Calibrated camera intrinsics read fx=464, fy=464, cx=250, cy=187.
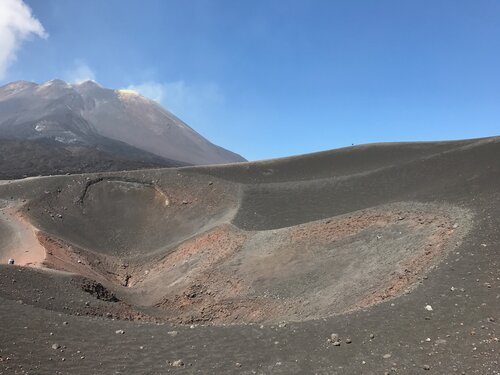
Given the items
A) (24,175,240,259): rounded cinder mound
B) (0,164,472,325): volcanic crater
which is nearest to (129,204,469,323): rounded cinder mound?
(0,164,472,325): volcanic crater

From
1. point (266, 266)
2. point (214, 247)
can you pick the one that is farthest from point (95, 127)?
point (266, 266)

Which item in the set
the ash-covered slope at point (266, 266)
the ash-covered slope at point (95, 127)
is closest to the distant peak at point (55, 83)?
the ash-covered slope at point (95, 127)

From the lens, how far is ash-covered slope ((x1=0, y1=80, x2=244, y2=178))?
302 feet

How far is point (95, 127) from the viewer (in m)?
131

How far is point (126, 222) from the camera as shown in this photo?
28.5 meters

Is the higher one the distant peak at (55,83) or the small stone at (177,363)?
the distant peak at (55,83)

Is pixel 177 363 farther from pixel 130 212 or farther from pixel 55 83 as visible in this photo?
pixel 55 83

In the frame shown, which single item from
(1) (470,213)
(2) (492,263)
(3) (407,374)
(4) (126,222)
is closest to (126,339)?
(3) (407,374)

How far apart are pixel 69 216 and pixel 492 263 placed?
22.8 meters

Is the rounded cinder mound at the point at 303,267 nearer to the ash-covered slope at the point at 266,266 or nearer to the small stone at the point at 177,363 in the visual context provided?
the ash-covered slope at the point at 266,266

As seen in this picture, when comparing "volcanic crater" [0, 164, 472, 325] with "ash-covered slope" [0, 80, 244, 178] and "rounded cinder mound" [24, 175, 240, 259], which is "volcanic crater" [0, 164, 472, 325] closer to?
"rounded cinder mound" [24, 175, 240, 259]

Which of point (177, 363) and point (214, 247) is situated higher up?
point (214, 247)

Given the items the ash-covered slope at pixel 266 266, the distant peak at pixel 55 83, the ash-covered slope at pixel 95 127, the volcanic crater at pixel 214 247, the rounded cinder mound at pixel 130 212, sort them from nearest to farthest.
Answer: the ash-covered slope at pixel 266 266, the volcanic crater at pixel 214 247, the rounded cinder mound at pixel 130 212, the ash-covered slope at pixel 95 127, the distant peak at pixel 55 83

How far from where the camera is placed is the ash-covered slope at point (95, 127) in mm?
92125
